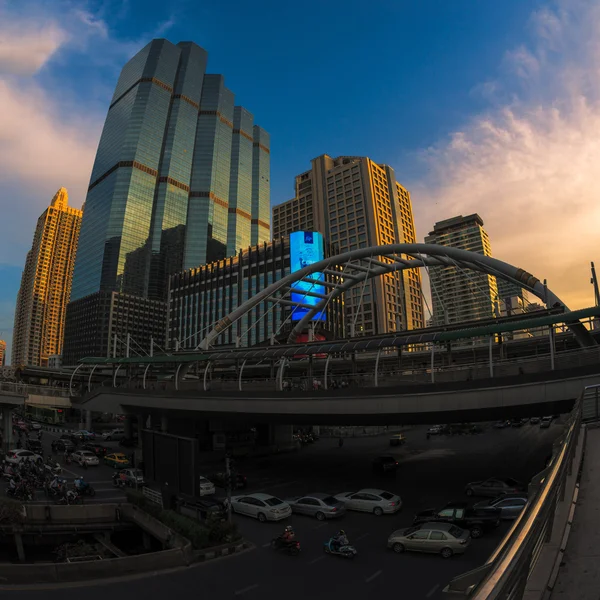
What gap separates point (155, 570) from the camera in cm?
1936

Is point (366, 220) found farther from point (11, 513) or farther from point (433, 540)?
point (433, 540)

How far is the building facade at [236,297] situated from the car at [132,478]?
88690 mm

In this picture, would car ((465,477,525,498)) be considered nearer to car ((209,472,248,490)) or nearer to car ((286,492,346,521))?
car ((286,492,346,521))

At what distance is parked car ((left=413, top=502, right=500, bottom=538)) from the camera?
21.6 meters

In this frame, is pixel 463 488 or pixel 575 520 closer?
pixel 575 520

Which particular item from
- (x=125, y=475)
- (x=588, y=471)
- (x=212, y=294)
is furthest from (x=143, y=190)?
(x=588, y=471)

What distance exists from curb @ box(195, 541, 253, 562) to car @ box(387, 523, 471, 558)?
23.6ft

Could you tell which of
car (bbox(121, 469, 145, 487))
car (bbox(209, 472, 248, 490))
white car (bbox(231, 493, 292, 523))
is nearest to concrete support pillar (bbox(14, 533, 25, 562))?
car (bbox(121, 469, 145, 487))

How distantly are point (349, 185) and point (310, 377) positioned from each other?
456 ft

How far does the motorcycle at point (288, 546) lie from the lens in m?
20.2

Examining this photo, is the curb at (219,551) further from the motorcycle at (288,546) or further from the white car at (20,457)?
the white car at (20,457)

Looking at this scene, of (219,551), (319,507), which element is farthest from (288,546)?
(319,507)

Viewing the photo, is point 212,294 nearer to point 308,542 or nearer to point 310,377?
point 310,377

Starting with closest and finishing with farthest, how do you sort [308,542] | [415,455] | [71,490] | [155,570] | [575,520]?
[575,520], [155,570], [308,542], [71,490], [415,455]
